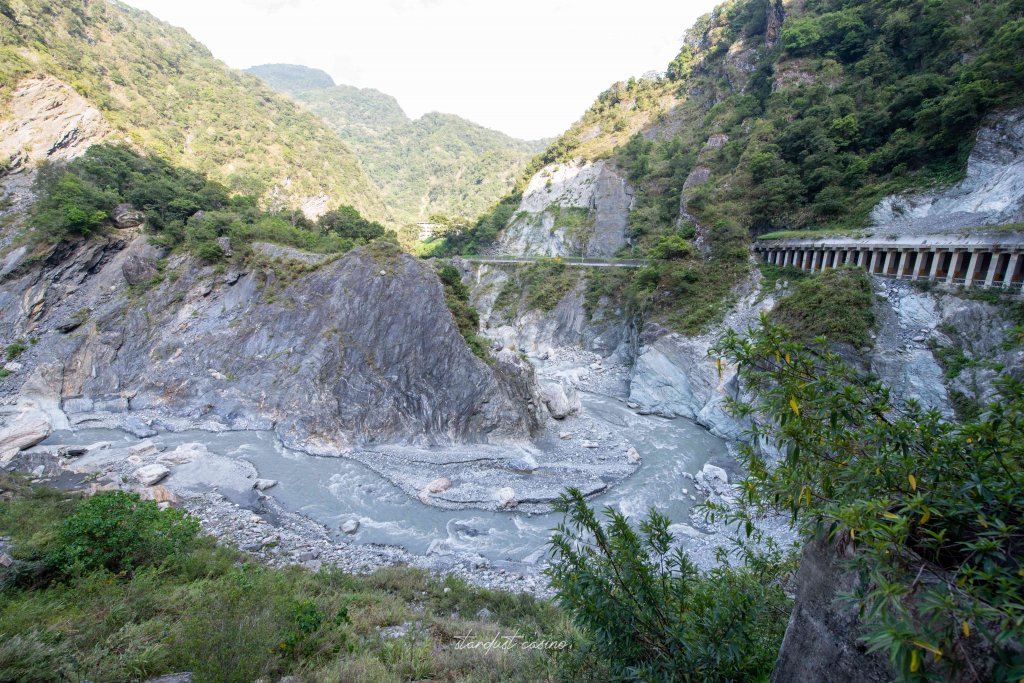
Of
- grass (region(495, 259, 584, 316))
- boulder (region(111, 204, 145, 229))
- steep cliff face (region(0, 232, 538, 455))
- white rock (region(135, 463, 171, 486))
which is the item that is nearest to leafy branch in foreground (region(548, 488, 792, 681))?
steep cliff face (region(0, 232, 538, 455))

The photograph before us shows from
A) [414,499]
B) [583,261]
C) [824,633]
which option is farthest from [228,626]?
[583,261]

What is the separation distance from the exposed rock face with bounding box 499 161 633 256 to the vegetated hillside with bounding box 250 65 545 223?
20.9m

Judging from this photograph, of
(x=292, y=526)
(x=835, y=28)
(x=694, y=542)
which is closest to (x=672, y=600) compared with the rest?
(x=694, y=542)

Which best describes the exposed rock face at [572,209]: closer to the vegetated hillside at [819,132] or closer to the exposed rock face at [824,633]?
the vegetated hillside at [819,132]

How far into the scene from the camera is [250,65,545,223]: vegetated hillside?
92.8 m

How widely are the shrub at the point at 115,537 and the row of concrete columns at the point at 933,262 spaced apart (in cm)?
2579

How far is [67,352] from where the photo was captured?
2094 cm

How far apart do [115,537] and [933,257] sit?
26.7 meters

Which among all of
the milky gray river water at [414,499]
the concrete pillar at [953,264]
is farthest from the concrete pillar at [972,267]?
the milky gray river water at [414,499]

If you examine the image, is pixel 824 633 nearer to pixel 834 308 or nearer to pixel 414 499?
pixel 414 499

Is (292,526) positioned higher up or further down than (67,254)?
further down

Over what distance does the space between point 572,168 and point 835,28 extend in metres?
25.1

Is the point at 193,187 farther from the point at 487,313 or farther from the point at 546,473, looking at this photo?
the point at 546,473

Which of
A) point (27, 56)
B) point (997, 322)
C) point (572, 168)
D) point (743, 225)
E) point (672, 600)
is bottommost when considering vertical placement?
point (672, 600)
